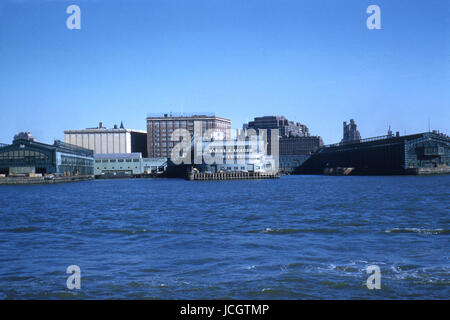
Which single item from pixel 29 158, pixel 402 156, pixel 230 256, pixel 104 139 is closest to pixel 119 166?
pixel 104 139

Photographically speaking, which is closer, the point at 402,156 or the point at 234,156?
the point at 402,156

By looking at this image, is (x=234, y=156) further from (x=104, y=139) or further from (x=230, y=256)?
(x=230, y=256)

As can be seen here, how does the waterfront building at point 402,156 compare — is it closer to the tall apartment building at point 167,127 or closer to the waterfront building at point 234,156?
the waterfront building at point 234,156

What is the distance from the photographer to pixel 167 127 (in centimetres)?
19350

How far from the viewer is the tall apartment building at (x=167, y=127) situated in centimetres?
19062

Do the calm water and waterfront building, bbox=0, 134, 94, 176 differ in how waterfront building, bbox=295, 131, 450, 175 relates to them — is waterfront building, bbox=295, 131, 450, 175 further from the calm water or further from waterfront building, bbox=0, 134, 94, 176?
the calm water

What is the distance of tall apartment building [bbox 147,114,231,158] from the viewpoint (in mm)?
190625

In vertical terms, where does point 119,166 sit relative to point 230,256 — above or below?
above

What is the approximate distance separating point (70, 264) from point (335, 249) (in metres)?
9.74

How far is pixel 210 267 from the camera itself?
50.8 ft

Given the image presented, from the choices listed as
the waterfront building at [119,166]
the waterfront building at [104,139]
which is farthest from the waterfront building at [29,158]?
the waterfront building at [104,139]

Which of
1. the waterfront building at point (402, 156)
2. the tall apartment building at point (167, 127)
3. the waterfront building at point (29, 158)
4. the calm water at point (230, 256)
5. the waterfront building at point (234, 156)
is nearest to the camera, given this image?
the calm water at point (230, 256)

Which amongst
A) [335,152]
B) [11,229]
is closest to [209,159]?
[335,152]
